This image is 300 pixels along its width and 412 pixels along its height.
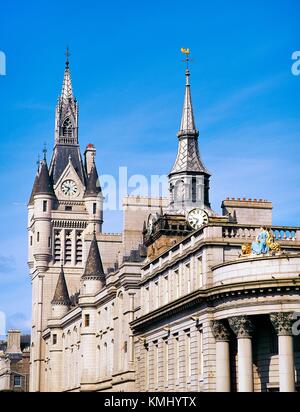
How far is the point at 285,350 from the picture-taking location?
47.5 meters

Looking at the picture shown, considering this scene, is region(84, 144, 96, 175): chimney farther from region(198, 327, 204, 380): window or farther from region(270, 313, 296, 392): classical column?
region(270, 313, 296, 392): classical column

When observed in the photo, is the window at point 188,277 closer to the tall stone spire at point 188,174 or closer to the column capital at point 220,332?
the column capital at point 220,332

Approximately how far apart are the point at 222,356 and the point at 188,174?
33647 mm

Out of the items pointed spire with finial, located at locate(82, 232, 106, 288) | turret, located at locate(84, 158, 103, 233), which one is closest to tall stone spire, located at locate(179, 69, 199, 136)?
pointed spire with finial, located at locate(82, 232, 106, 288)

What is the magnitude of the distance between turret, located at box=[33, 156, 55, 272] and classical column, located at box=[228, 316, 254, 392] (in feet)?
324

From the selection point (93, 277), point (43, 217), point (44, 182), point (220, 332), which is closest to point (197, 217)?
point (220, 332)

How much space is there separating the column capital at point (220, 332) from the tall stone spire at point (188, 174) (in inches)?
1191

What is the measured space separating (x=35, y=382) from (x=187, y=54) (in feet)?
227

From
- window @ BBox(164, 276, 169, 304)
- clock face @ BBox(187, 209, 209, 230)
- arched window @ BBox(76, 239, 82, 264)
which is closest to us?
window @ BBox(164, 276, 169, 304)

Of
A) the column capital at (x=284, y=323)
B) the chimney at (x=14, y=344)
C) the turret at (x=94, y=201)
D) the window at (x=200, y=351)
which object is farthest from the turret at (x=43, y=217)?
the column capital at (x=284, y=323)

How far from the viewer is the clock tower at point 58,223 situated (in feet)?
476

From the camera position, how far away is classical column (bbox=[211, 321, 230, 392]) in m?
51.1

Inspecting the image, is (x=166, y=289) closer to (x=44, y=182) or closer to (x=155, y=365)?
(x=155, y=365)
